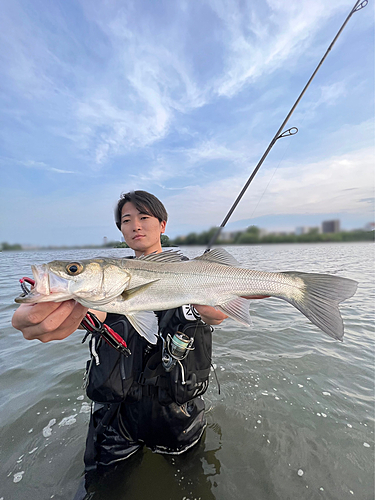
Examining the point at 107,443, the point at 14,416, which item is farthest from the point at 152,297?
the point at 14,416

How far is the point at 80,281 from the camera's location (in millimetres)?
1784

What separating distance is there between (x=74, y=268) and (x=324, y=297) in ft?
6.73

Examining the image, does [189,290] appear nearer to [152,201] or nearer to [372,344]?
[152,201]

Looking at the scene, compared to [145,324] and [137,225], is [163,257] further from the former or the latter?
[137,225]

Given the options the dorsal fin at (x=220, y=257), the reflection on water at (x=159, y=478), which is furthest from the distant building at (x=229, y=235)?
A: the reflection on water at (x=159, y=478)

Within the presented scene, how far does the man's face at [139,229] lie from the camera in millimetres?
2879

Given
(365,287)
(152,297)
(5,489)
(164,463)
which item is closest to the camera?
(152,297)

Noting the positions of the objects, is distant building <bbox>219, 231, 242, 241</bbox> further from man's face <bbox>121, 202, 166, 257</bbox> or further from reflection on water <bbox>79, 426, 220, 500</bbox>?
reflection on water <bbox>79, 426, 220, 500</bbox>

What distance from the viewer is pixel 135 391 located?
2.32 meters

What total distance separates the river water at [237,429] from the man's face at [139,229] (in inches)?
26.1

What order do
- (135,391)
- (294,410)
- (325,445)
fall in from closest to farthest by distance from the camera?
1. (135,391)
2. (325,445)
3. (294,410)

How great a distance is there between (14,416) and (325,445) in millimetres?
4465

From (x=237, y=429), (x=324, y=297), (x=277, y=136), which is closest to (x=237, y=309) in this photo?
(x=324, y=297)

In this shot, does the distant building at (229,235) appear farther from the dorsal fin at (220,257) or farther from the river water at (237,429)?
the dorsal fin at (220,257)
